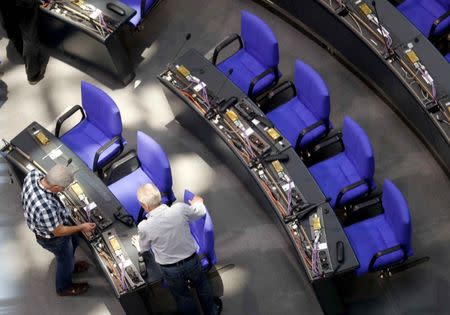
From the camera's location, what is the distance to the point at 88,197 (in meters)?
6.27

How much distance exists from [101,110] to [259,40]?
1673 millimetres

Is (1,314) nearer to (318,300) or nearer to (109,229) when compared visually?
(109,229)

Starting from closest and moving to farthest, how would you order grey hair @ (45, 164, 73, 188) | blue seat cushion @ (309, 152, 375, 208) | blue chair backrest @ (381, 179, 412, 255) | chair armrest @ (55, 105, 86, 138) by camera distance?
1. grey hair @ (45, 164, 73, 188)
2. blue chair backrest @ (381, 179, 412, 255)
3. blue seat cushion @ (309, 152, 375, 208)
4. chair armrest @ (55, 105, 86, 138)

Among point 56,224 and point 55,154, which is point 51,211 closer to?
point 56,224

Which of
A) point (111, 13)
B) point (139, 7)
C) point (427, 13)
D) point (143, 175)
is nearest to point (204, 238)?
point (143, 175)

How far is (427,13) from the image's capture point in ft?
24.2

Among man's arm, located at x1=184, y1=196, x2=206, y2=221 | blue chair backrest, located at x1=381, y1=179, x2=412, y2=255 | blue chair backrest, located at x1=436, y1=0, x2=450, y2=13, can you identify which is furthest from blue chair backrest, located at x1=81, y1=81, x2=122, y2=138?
blue chair backrest, located at x1=436, y1=0, x2=450, y2=13

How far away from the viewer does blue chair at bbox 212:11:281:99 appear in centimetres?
697

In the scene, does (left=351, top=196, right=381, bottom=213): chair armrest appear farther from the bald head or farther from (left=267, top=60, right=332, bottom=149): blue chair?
the bald head

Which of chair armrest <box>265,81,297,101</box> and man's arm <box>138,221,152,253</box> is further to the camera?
chair armrest <box>265,81,297,101</box>

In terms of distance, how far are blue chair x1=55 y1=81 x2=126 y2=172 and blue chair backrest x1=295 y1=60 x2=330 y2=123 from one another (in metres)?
1.73

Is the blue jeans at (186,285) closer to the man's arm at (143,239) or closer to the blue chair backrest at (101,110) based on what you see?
the man's arm at (143,239)

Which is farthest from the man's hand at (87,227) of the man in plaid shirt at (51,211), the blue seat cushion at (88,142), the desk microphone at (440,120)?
the desk microphone at (440,120)

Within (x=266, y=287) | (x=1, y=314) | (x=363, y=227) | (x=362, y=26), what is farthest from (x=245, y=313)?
(x=362, y=26)
